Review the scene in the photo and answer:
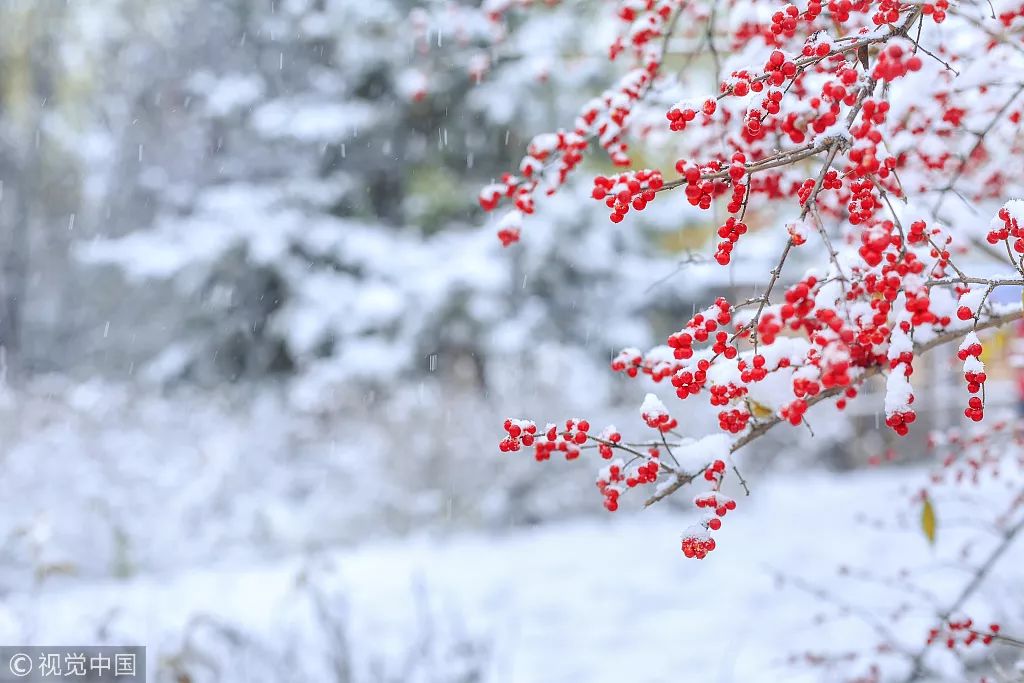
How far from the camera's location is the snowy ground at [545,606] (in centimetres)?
336

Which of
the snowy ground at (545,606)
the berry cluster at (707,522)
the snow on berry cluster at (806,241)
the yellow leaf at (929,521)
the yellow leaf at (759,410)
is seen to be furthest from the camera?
the snowy ground at (545,606)

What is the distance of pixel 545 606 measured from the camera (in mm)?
4621

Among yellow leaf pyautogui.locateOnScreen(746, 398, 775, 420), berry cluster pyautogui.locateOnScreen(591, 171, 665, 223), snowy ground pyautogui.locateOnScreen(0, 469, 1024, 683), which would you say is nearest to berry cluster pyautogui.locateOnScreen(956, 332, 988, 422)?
yellow leaf pyautogui.locateOnScreen(746, 398, 775, 420)

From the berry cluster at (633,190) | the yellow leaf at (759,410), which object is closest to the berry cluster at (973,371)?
the yellow leaf at (759,410)

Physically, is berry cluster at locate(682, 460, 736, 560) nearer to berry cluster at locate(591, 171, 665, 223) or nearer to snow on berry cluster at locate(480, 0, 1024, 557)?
snow on berry cluster at locate(480, 0, 1024, 557)

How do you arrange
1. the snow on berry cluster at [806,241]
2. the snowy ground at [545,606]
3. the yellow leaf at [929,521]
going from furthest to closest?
1. the snowy ground at [545,606]
2. the yellow leaf at [929,521]
3. the snow on berry cluster at [806,241]

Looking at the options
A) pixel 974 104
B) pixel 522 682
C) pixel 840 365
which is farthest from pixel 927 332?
pixel 522 682

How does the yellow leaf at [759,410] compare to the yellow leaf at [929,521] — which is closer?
the yellow leaf at [759,410]

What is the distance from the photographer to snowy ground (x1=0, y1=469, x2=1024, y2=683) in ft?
11.0

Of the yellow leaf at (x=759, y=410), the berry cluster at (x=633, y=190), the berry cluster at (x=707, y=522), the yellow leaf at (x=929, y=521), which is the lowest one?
the berry cluster at (x=707, y=522)

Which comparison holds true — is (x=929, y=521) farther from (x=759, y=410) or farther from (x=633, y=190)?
(x=633, y=190)

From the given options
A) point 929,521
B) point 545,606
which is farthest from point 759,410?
point 545,606

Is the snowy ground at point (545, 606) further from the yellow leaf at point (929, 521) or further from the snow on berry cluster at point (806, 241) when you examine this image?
the snow on berry cluster at point (806, 241)

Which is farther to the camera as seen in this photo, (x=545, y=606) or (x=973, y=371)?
(x=545, y=606)
